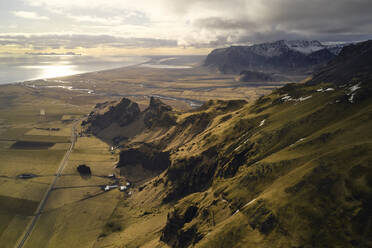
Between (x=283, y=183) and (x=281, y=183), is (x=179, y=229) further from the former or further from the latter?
(x=283, y=183)

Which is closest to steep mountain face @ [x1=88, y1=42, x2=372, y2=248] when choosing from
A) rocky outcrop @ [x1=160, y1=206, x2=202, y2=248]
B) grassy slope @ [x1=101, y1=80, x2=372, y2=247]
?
grassy slope @ [x1=101, y1=80, x2=372, y2=247]

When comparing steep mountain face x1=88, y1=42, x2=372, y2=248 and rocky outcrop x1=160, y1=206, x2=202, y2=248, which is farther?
rocky outcrop x1=160, y1=206, x2=202, y2=248

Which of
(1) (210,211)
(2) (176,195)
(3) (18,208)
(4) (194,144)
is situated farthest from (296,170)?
(3) (18,208)

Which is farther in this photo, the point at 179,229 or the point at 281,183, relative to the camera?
the point at 179,229

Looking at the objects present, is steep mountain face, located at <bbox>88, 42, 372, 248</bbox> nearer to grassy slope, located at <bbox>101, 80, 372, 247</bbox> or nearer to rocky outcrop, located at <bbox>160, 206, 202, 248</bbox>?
grassy slope, located at <bbox>101, 80, 372, 247</bbox>

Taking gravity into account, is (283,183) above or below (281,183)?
above

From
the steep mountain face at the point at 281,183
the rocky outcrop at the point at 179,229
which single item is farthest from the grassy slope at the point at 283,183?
the rocky outcrop at the point at 179,229

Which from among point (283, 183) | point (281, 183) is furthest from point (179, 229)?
point (283, 183)

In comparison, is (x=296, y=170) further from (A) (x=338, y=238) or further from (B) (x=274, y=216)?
(A) (x=338, y=238)

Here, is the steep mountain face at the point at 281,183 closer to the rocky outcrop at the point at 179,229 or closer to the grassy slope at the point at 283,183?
the grassy slope at the point at 283,183
